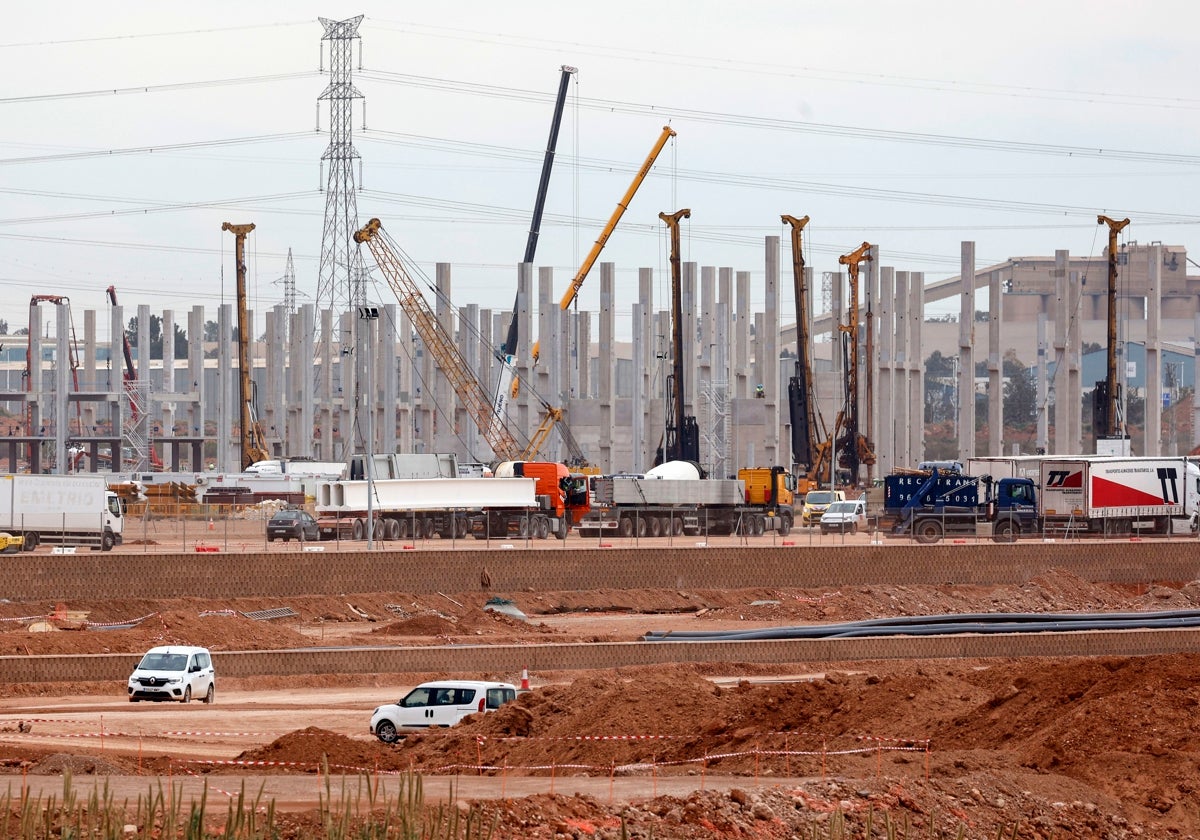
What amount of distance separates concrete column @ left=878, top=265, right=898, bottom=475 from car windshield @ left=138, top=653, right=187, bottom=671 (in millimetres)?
60861

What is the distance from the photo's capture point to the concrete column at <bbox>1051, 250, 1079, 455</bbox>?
260 ft

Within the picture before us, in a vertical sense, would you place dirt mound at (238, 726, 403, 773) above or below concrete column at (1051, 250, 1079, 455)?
below

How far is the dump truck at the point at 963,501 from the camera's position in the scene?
177ft

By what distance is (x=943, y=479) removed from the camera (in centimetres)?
5547

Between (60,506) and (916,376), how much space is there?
5179 centimetres

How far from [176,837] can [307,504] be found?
176 ft

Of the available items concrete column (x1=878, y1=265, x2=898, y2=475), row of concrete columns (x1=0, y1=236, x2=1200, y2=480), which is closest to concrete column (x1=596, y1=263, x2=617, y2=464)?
row of concrete columns (x1=0, y1=236, x2=1200, y2=480)

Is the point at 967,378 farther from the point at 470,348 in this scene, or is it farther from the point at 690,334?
the point at 470,348

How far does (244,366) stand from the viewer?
85312 mm

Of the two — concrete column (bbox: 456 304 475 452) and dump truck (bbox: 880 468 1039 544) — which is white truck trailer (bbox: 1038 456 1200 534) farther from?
concrete column (bbox: 456 304 475 452)

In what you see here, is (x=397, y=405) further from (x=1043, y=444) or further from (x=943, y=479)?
(x=943, y=479)

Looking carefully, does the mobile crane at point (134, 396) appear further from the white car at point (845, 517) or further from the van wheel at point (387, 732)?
the van wheel at point (387, 732)

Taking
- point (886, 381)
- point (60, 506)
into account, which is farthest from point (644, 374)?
point (60, 506)

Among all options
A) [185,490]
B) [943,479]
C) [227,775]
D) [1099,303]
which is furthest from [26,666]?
[1099,303]
